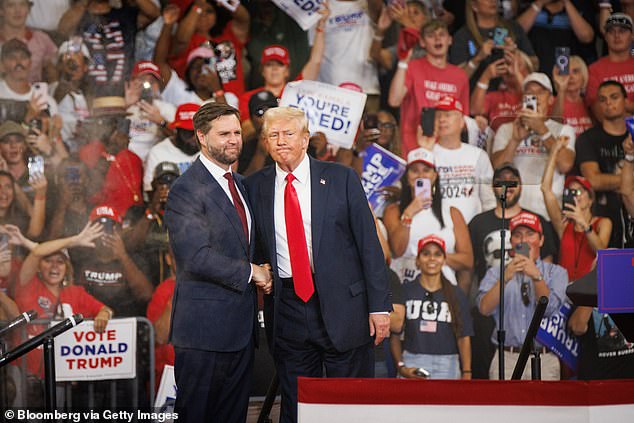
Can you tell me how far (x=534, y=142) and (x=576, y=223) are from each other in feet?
1.91

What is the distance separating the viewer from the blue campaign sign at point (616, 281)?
2.98m

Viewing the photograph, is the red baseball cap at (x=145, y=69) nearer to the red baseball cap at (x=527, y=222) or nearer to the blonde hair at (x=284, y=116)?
the blonde hair at (x=284, y=116)

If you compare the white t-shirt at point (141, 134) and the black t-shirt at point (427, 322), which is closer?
the white t-shirt at point (141, 134)

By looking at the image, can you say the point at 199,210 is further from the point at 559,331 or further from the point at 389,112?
the point at 559,331

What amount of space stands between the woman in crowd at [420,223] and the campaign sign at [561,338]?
0.64 metres

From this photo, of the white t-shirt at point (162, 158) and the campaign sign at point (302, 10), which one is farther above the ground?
the campaign sign at point (302, 10)

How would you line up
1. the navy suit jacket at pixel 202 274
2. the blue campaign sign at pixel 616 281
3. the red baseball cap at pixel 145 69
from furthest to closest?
the red baseball cap at pixel 145 69 → the navy suit jacket at pixel 202 274 → the blue campaign sign at pixel 616 281

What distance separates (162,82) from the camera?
545 centimetres

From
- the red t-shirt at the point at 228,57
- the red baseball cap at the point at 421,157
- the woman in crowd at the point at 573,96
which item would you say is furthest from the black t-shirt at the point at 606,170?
the red t-shirt at the point at 228,57

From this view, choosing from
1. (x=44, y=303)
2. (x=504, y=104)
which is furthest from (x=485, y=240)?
(x=44, y=303)

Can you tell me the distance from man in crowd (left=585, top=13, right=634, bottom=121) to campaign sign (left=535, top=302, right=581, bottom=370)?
1324 mm

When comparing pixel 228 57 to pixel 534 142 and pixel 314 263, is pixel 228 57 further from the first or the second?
pixel 314 263

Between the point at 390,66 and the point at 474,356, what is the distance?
1891mm

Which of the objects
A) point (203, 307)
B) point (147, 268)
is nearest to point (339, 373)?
point (203, 307)
